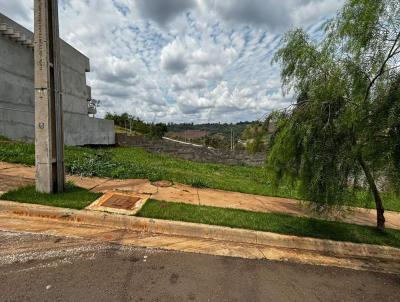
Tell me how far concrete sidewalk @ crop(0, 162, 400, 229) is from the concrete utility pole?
884 mm

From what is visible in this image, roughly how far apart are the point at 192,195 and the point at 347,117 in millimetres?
4060

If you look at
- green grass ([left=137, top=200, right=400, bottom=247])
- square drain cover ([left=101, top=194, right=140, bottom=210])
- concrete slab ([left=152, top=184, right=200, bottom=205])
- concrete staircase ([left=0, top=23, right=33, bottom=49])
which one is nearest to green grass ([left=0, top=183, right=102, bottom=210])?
square drain cover ([left=101, top=194, right=140, bottom=210])

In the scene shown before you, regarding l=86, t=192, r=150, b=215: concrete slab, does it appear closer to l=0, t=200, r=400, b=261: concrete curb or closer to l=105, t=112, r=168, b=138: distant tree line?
l=0, t=200, r=400, b=261: concrete curb

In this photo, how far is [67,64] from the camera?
72.4 feet

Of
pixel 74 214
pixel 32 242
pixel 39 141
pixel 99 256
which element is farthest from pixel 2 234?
pixel 39 141

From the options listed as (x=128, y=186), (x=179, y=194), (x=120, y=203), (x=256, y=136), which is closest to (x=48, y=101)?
(x=120, y=203)

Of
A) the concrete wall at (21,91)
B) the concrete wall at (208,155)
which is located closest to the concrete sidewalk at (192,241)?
the concrete wall at (21,91)

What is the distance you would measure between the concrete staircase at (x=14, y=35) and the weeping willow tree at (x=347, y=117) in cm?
1450

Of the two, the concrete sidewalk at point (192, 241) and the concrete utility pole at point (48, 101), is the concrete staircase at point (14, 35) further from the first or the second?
the concrete sidewalk at point (192, 241)

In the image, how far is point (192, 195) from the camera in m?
7.43

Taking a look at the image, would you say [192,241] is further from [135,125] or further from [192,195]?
[135,125]

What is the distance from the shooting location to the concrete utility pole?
5.49m

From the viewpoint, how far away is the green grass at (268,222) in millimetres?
5322

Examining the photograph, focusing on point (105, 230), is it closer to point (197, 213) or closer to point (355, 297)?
point (197, 213)
